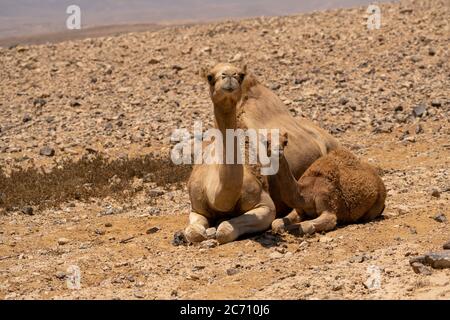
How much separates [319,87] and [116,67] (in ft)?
21.5

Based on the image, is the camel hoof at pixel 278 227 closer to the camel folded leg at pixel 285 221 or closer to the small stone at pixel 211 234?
the camel folded leg at pixel 285 221

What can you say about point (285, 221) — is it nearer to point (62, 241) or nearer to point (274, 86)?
point (62, 241)

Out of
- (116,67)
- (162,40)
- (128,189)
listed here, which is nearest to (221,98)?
(128,189)

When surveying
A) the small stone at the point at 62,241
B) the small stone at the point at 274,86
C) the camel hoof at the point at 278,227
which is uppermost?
the small stone at the point at 274,86

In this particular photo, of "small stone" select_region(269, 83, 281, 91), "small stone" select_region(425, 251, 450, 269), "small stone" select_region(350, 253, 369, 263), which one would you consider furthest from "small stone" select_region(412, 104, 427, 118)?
"small stone" select_region(425, 251, 450, 269)

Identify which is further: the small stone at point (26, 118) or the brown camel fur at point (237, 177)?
the small stone at point (26, 118)

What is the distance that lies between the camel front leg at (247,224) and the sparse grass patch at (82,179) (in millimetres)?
4220

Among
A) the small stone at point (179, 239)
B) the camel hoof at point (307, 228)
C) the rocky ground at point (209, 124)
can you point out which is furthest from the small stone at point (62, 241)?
the camel hoof at point (307, 228)

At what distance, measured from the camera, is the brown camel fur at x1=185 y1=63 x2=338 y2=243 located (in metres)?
9.00

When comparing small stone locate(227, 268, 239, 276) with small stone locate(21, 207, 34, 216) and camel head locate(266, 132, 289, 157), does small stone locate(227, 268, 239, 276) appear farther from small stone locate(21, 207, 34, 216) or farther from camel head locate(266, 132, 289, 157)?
small stone locate(21, 207, 34, 216)

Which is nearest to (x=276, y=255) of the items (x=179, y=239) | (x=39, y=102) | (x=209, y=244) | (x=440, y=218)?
(x=209, y=244)

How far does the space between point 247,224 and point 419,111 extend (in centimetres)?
886

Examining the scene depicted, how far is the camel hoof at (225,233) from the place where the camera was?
9.62 metres
